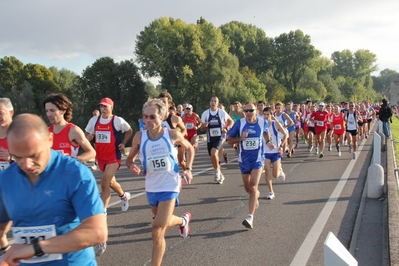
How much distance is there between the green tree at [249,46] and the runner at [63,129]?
61578 millimetres

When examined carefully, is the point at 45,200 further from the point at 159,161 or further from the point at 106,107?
the point at 106,107

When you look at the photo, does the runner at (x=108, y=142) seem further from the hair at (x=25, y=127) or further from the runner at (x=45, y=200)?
the hair at (x=25, y=127)

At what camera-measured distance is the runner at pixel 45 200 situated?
1.77 meters

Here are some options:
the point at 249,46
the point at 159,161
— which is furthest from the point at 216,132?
the point at 249,46

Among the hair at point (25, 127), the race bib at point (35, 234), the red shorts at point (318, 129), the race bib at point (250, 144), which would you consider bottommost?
the red shorts at point (318, 129)

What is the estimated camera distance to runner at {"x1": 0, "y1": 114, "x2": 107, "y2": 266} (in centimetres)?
177

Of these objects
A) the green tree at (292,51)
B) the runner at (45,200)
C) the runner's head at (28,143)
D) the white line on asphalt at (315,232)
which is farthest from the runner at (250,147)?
the green tree at (292,51)

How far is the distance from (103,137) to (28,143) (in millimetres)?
4565

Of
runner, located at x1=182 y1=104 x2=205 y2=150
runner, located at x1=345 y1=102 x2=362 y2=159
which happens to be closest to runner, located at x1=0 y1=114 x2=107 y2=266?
runner, located at x1=182 y1=104 x2=205 y2=150

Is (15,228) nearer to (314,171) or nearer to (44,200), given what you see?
(44,200)

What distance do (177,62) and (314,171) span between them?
3628 cm

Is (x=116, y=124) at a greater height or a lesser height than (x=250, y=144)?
greater

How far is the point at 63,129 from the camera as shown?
4.89m

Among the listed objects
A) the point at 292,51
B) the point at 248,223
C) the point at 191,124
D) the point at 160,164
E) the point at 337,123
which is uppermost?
the point at 292,51
